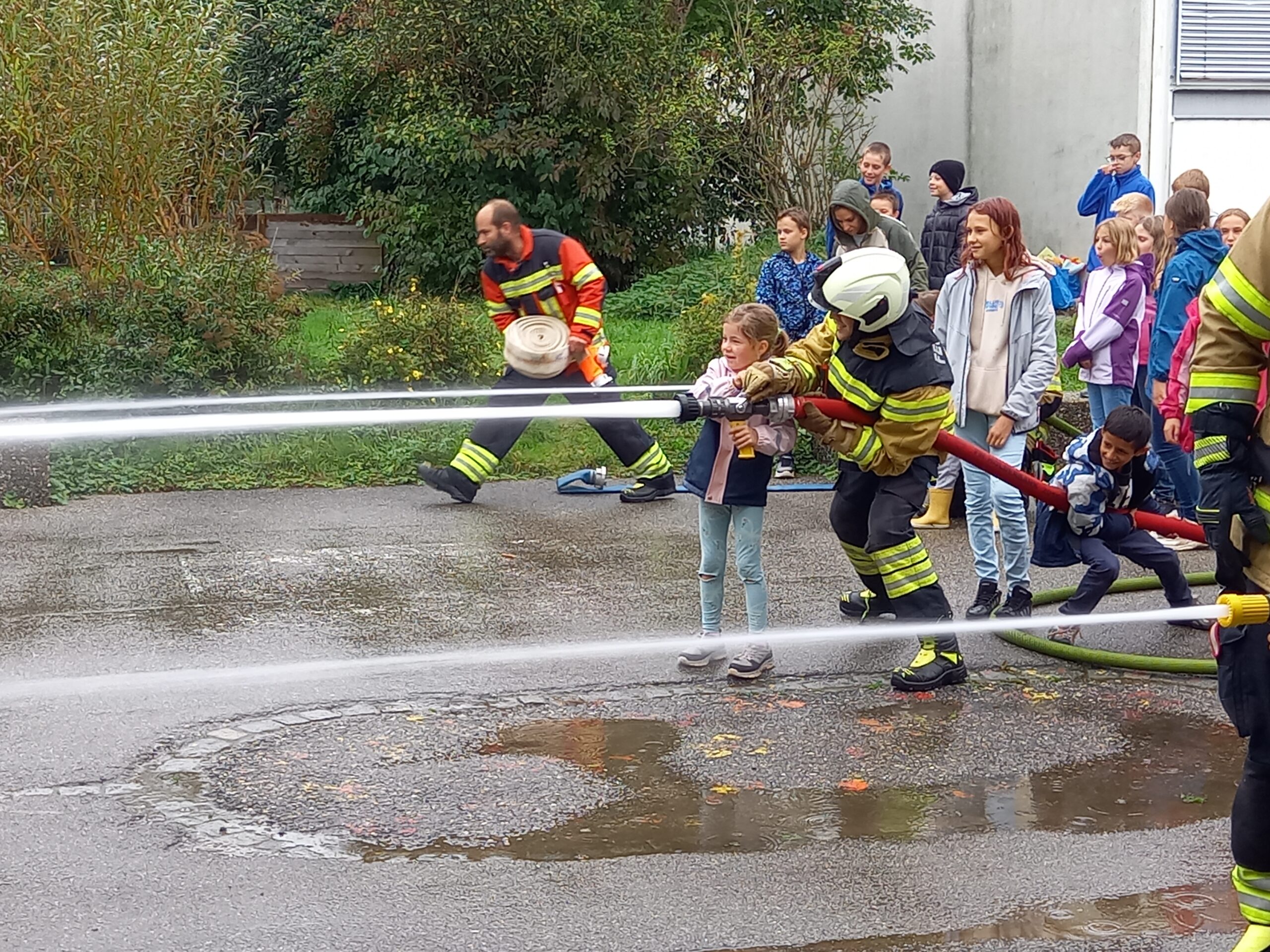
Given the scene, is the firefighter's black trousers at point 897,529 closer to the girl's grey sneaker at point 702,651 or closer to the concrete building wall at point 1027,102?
the girl's grey sneaker at point 702,651

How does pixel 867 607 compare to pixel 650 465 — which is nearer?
pixel 867 607

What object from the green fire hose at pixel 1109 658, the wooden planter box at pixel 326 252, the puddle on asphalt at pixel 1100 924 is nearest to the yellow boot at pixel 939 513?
the green fire hose at pixel 1109 658

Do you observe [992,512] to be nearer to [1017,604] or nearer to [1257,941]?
[1017,604]

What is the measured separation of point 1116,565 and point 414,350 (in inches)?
230

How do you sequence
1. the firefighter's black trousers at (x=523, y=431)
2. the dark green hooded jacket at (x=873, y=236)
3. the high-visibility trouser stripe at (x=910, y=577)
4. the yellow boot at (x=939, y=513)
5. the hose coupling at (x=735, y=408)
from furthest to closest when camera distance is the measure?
the firefighter's black trousers at (x=523, y=431) < the yellow boot at (x=939, y=513) < the dark green hooded jacket at (x=873, y=236) < the high-visibility trouser stripe at (x=910, y=577) < the hose coupling at (x=735, y=408)

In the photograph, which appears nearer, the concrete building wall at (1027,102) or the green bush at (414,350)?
the green bush at (414,350)

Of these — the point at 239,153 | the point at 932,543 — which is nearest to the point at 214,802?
the point at 932,543

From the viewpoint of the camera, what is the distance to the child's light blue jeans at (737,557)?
19.7ft

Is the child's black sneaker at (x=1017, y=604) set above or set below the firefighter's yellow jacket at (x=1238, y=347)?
below

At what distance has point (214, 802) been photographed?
4734mm

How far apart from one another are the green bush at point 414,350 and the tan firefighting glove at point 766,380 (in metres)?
5.55

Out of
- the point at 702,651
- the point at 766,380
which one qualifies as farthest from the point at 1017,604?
the point at 766,380

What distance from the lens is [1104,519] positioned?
6.09 metres

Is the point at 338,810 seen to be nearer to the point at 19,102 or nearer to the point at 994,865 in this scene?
the point at 994,865
